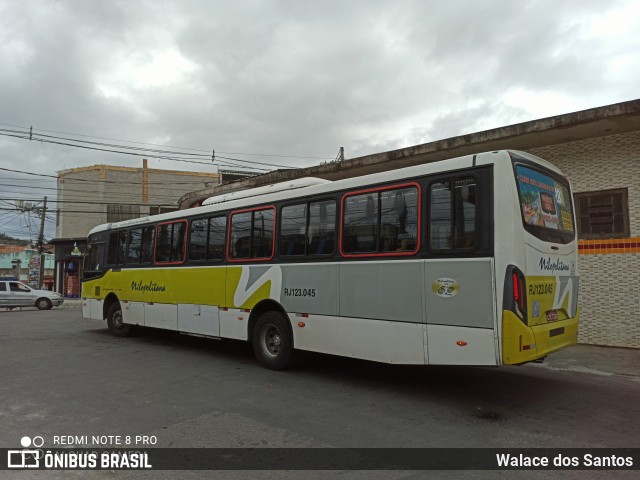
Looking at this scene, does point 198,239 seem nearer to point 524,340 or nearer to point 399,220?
point 399,220

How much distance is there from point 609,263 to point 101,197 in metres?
35.9

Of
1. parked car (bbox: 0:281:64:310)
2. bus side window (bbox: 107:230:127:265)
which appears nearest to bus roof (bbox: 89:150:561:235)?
bus side window (bbox: 107:230:127:265)

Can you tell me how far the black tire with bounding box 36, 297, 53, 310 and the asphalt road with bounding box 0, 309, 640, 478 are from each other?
16684 mm

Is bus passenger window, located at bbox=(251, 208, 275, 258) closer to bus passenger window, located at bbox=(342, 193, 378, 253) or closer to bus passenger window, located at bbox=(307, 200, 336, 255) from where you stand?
bus passenger window, located at bbox=(307, 200, 336, 255)

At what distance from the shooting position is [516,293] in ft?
16.9

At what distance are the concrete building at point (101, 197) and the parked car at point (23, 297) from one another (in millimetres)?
12068

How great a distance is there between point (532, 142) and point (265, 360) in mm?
7988

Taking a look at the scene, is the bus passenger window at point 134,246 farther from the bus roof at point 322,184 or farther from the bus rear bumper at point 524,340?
the bus rear bumper at point 524,340

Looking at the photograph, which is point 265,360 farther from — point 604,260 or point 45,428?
point 604,260

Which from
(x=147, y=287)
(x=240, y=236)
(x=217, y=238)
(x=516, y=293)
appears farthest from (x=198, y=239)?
(x=516, y=293)

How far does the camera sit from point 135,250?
37.4 ft

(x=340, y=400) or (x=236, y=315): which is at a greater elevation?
(x=236, y=315)

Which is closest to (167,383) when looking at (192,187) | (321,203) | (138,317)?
(321,203)

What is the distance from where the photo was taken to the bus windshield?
5.55 m
